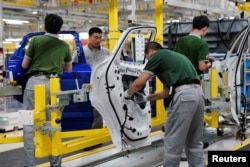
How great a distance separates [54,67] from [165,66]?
1.50 meters

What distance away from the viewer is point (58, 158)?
222 inches

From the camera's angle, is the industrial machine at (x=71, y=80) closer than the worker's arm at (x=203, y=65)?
Yes

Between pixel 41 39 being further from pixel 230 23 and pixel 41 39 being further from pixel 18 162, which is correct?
pixel 230 23

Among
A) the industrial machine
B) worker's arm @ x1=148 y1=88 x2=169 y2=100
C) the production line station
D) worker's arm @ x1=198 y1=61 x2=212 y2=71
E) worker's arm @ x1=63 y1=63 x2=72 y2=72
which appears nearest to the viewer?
worker's arm @ x1=148 y1=88 x2=169 y2=100

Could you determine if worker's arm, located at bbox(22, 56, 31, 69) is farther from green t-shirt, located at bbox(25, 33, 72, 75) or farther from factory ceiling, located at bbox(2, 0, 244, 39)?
factory ceiling, located at bbox(2, 0, 244, 39)

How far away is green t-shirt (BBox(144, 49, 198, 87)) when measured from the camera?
15.3ft

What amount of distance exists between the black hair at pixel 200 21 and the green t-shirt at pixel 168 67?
1649mm

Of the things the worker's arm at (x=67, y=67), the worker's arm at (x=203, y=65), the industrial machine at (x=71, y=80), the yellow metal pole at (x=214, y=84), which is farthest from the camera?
the yellow metal pole at (x=214, y=84)

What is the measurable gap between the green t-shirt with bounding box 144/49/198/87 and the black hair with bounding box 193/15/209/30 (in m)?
1.65

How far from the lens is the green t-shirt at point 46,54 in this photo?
525 centimetres

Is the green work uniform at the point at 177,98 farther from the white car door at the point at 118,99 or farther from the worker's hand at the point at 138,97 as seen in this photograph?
the white car door at the point at 118,99

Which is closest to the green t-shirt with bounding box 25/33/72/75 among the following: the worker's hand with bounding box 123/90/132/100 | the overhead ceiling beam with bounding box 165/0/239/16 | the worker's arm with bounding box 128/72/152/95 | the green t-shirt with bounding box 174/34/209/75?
the worker's hand with bounding box 123/90/132/100

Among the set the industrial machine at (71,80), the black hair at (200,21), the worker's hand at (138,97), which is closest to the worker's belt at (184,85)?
the worker's hand at (138,97)

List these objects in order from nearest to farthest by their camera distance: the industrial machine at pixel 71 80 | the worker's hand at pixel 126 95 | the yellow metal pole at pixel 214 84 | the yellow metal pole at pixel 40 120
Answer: the yellow metal pole at pixel 40 120, the worker's hand at pixel 126 95, the industrial machine at pixel 71 80, the yellow metal pole at pixel 214 84
